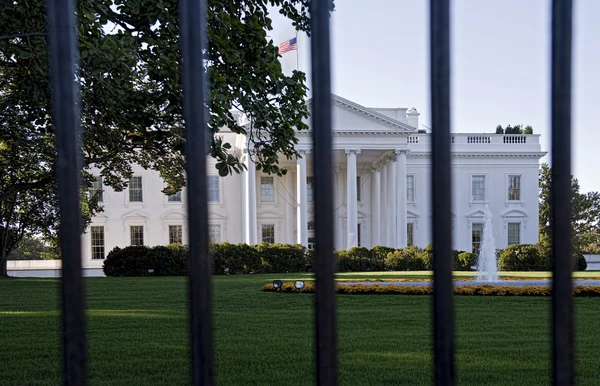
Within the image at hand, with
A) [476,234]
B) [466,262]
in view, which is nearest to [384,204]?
[476,234]

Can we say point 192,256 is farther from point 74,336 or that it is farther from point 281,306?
point 281,306

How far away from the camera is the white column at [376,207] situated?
38.5m

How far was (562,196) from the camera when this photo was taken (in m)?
1.04

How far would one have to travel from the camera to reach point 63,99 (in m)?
1.02

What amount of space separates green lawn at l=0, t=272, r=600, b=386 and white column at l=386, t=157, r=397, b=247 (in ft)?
82.4

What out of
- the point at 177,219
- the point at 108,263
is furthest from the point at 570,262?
the point at 177,219

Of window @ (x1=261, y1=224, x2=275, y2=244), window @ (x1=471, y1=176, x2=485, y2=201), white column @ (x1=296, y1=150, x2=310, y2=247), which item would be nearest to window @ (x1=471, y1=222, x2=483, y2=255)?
window @ (x1=471, y1=176, x2=485, y2=201)

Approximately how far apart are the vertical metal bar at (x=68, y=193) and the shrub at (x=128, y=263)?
26.7 meters

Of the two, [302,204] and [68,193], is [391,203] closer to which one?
[302,204]

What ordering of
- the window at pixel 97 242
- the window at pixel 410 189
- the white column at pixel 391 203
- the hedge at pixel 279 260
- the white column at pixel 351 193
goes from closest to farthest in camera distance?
the hedge at pixel 279 260 → the white column at pixel 351 193 → the white column at pixel 391 203 → the window at pixel 97 242 → the window at pixel 410 189

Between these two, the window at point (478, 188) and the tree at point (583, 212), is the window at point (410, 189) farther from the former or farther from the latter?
the tree at point (583, 212)

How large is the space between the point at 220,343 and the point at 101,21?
3.71 meters

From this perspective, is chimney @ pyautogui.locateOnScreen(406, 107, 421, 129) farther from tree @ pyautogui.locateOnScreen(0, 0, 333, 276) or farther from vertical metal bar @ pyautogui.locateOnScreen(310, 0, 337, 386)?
vertical metal bar @ pyautogui.locateOnScreen(310, 0, 337, 386)

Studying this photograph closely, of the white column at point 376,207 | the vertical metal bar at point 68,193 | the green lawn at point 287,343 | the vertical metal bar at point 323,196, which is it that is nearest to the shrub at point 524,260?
the white column at point 376,207
